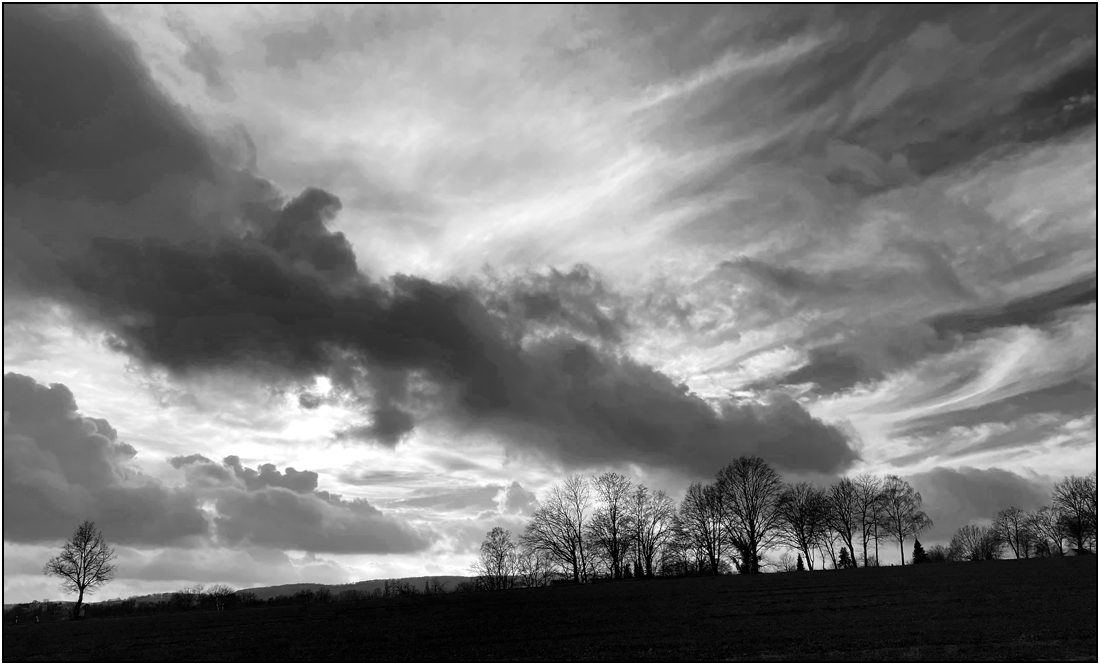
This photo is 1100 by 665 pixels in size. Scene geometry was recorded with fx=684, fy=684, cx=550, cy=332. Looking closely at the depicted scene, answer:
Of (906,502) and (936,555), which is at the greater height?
(906,502)

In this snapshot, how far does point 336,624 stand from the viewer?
53750 mm

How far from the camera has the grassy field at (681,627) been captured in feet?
106

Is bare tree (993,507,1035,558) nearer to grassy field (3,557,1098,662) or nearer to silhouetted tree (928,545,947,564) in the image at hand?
silhouetted tree (928,545,947,564)

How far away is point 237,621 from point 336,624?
13.2 m

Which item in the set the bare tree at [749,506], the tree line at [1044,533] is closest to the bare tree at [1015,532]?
the tree line at [1044,533]

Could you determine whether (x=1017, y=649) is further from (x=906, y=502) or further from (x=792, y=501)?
(x=906, y=502)

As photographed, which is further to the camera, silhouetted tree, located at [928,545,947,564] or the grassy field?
silhouetted tree, located at [928,545,947,564]

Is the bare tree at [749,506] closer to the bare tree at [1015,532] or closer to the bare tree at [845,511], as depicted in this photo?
the bare tree at [845,511]

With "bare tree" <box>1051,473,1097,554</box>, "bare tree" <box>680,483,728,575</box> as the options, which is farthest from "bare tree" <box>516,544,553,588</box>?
"bare tree" <box>1051,473,1097,554</box>

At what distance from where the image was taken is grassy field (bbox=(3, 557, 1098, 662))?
32.3 meters

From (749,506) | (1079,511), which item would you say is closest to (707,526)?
(749,506)

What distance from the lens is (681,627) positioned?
42.9m

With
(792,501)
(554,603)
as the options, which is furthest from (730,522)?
(554,603)

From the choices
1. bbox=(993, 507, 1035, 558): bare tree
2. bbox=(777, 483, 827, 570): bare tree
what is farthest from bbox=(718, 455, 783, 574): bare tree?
bbox=(993, 507, 1035, 558): bare tree
